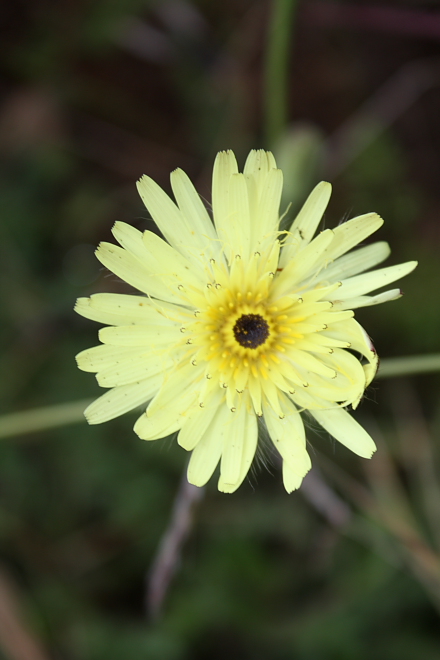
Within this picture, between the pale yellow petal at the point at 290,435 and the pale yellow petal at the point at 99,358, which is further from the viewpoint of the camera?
the pale yellow petal at the point at 99,358

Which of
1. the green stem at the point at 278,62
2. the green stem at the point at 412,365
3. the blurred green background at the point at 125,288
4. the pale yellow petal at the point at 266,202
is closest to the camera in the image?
the pale yellow petal at the point at 266,202

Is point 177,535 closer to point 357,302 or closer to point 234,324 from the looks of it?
point 234,324

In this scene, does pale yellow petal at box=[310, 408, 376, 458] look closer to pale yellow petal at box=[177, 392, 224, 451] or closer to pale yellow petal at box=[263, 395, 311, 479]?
pale yellow petal at box=[263, 395, 311, 479]

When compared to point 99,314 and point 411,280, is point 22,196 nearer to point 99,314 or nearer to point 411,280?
point 99,314

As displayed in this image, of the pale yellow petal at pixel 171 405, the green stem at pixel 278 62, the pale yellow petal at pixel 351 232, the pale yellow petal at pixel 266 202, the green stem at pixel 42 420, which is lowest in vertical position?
the pale yellow petal at pixel 171 405

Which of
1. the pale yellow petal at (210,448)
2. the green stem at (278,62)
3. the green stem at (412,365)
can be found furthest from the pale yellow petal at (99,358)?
the green stem at (278,62)

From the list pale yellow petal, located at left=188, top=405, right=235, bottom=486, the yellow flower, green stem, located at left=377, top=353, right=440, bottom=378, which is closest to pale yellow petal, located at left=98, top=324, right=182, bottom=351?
the yellow flower

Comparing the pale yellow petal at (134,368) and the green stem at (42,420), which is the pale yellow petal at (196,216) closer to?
the pale yellow petal at (134,368)
